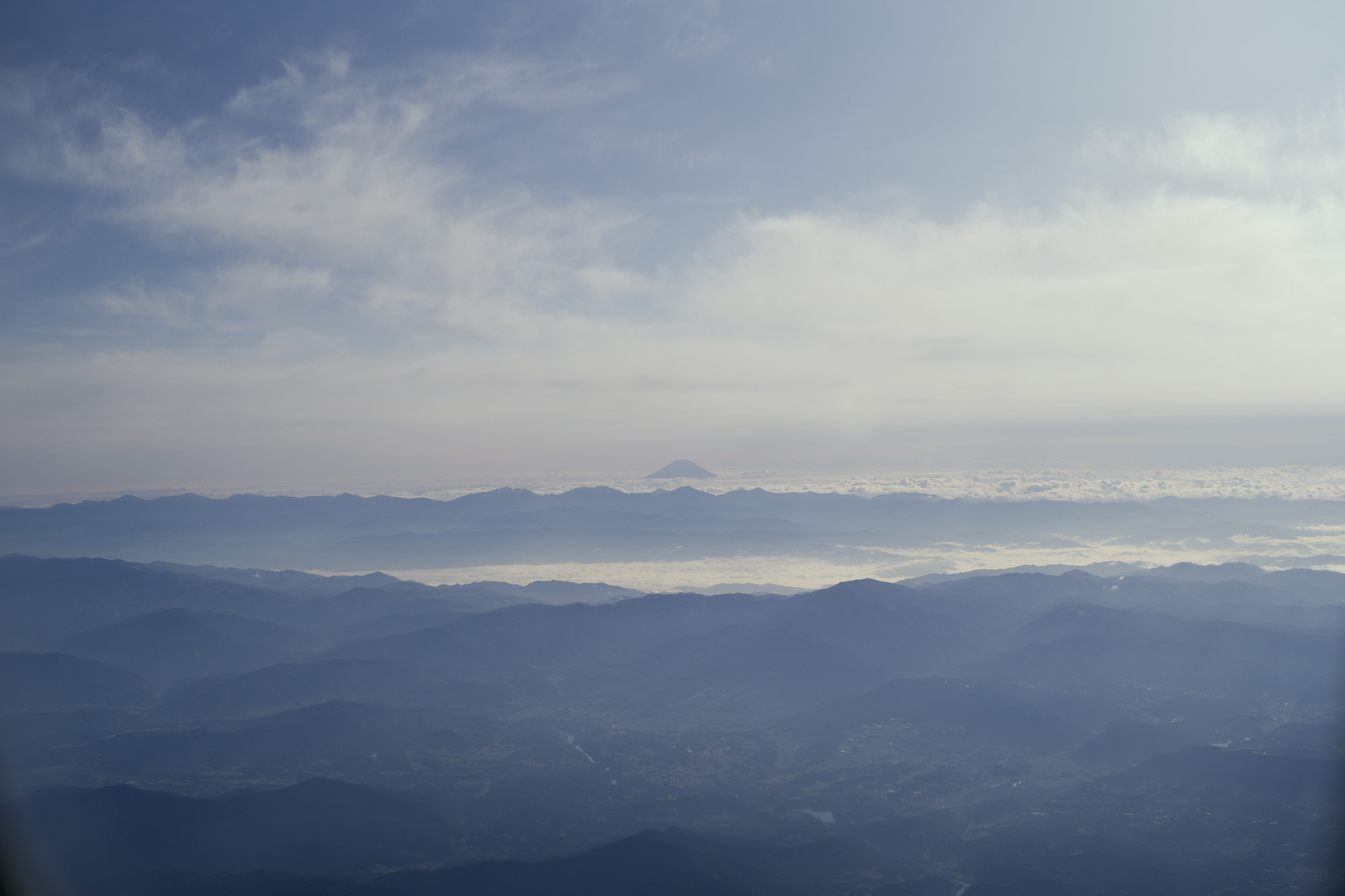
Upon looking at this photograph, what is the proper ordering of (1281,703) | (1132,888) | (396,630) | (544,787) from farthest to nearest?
(396,630), (1281,703), (544,787), (1132,888)

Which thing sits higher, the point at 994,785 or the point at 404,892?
the point at 404,892

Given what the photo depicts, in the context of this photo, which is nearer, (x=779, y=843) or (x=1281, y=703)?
(x=779, y=843)

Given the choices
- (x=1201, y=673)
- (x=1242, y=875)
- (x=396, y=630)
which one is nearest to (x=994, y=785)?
(x=1242, y=875)

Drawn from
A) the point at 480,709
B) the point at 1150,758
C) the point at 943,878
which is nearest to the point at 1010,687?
the point at 1150,758

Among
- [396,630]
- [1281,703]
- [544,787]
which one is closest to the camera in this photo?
[544,787]

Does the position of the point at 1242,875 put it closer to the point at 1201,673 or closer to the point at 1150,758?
the point at 1150,758

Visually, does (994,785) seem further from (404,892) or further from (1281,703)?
(404,892)

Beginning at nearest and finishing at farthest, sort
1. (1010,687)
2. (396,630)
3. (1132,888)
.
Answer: (1132,888), (1010,687), (396,630)
